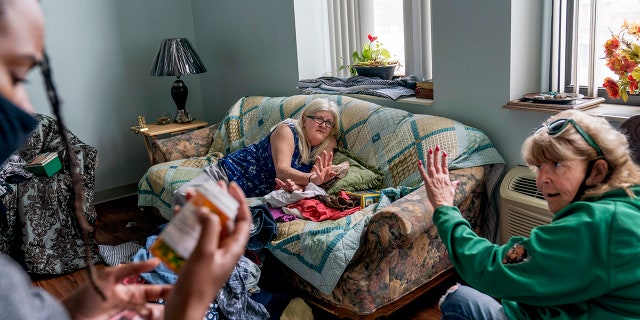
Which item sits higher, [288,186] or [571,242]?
[571,242]

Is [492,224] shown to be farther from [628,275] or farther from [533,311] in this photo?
[628,275]

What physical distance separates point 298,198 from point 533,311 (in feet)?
4.84

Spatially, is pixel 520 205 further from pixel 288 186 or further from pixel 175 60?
pixel 175 60

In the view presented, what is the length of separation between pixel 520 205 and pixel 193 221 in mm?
2051

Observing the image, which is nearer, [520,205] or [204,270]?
[204,270]

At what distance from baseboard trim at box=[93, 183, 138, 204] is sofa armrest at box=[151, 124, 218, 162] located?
0.96 m

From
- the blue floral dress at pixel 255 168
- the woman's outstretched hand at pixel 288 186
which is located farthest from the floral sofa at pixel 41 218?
the woman's outstretched hand at pixel 288 186

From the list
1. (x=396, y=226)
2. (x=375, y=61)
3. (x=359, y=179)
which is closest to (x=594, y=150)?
(x=396, y=226)

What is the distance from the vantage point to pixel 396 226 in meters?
2.14

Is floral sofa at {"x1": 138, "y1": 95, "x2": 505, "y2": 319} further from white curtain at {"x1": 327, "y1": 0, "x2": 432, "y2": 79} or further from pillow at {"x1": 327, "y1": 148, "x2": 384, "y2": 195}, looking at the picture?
white curtain at {"x1": 327, "y1": 0, "x2": 432, "y2": 79}

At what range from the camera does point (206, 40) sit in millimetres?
4781

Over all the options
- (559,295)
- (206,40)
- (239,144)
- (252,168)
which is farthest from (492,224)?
(206,40)

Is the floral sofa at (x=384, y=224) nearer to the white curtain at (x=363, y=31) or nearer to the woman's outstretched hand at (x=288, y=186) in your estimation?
the woman's outstretched hand at (x=288, y=186)

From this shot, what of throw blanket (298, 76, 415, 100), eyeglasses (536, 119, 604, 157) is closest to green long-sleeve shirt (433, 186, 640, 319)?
eyeglasses (536, 119, 604, 157)
